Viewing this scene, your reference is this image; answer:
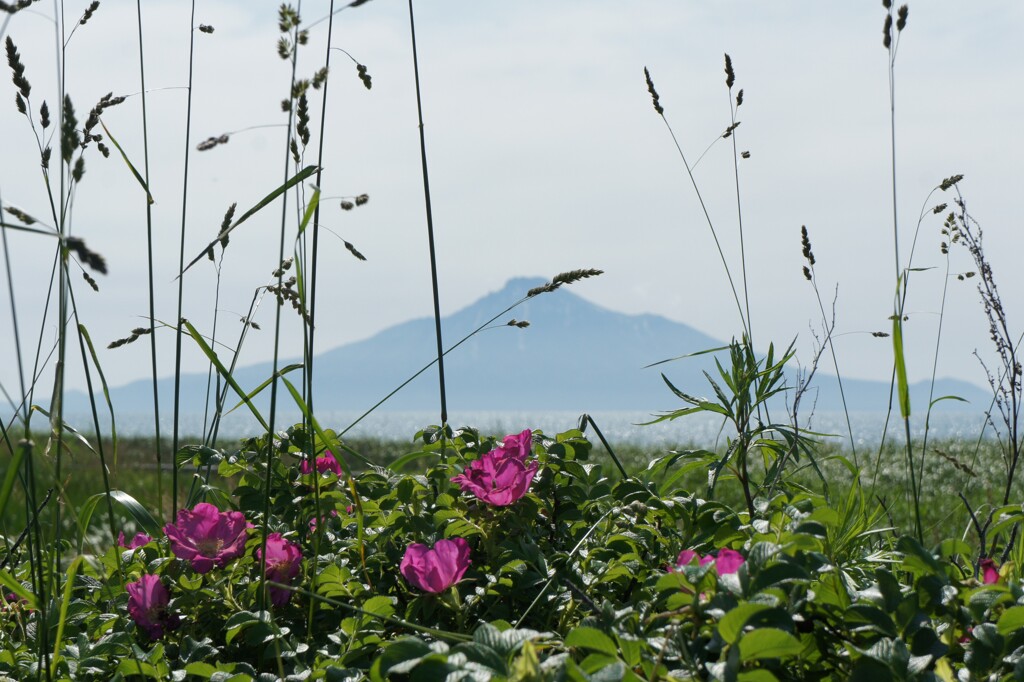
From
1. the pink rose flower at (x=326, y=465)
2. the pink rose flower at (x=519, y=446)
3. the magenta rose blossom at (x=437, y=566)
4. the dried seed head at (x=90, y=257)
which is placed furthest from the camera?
the pink rose flower at (x=326, y=465)

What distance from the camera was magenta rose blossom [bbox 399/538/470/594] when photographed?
121 centimetres

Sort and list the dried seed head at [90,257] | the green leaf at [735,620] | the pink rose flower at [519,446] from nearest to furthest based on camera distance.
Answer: the dried seed head at [90,257], the green leaf at [735,620], the pink rose flower at [519,446]

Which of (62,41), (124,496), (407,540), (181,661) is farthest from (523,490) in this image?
(62,41)

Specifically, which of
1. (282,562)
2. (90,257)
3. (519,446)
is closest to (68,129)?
(90,257)

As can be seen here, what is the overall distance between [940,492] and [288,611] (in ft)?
18.4

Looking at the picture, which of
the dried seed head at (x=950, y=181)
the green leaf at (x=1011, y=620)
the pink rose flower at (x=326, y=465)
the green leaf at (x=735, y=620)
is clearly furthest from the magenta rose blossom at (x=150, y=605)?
the dried seed head at (x=950, y=181)

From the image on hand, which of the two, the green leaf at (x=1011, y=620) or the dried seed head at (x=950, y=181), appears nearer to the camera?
the green leaf at (x=1011, y=620)

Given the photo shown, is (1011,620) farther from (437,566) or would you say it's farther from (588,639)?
(437,566)

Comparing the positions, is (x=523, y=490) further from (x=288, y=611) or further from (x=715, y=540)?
(x=288, y=611)

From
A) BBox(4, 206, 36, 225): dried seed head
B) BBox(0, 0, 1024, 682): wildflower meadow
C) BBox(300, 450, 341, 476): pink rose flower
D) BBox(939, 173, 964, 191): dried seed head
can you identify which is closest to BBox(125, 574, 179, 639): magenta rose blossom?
BBox(0, 0, 1024, 682): wildflower meadow

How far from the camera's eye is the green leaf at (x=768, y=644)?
33.5 inches

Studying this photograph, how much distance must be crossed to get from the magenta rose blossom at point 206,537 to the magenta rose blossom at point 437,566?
1.37 feet

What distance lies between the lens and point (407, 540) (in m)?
1.52

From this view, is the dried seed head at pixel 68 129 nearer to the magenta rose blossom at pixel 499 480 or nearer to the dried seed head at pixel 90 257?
the dried seed head at pixel 90 257
